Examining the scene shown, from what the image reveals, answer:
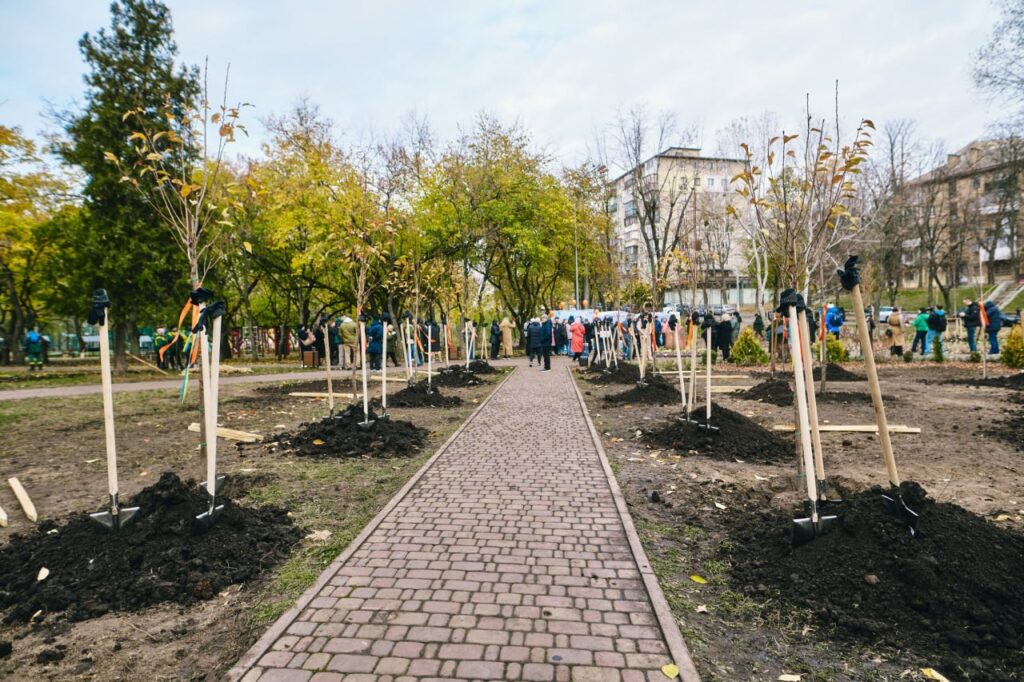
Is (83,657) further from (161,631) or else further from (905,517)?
(905,517)

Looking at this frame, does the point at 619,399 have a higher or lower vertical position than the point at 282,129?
lower

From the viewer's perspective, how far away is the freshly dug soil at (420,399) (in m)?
12.3

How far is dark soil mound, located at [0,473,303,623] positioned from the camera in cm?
355

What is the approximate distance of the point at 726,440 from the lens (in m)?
7.60

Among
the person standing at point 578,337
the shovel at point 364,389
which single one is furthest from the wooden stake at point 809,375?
the person standing at point 578,337

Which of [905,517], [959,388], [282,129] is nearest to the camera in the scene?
[905,517]

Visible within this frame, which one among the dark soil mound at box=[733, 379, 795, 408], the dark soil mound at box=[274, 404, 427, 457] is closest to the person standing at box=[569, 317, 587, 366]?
the dark soil mound at box=[733, 379, 795, 408]

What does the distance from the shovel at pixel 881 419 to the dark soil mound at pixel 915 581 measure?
0.07 metres

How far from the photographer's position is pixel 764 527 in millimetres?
4609

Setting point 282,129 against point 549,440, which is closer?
point 549,440

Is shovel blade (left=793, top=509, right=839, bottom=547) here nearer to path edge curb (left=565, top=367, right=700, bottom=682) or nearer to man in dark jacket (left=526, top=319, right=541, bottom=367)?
path edge curb (left=565, top=367, right=700, bottom=682)

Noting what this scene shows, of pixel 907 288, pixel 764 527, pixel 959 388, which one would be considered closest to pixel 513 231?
pixel 959 388

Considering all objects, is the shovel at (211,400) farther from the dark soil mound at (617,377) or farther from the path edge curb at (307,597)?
the dark soil mound at (617,377)

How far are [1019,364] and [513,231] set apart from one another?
1942cm
